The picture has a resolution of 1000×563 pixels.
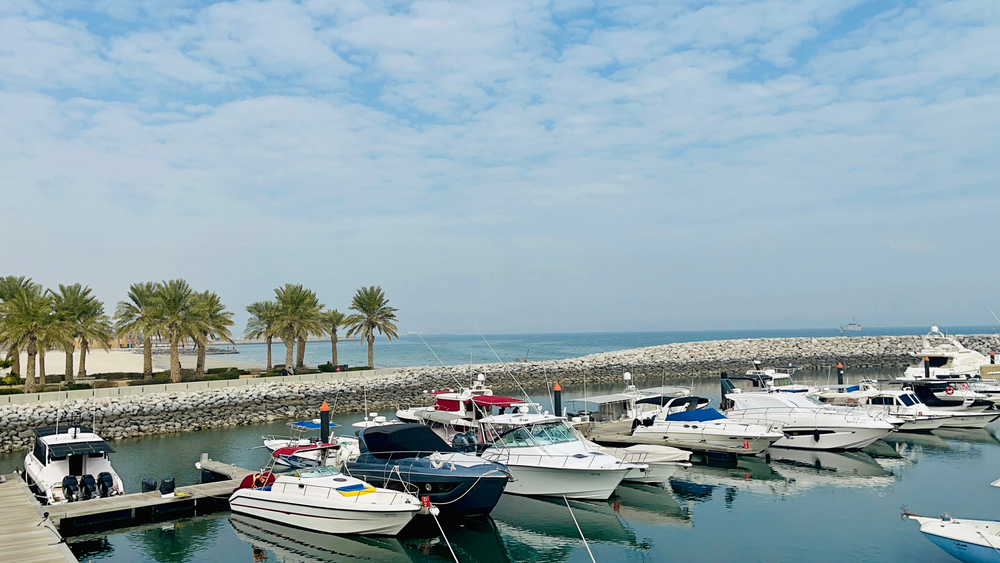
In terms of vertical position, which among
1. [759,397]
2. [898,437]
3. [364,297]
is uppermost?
[364,297]

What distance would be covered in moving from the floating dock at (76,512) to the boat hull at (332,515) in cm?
267

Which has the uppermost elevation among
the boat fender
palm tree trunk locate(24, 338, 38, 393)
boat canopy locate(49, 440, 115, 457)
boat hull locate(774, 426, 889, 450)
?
palm tree trunk locate(24, 338, 38, 393)

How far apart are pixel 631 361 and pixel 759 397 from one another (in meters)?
42.5

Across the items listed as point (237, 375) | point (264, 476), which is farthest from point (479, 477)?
point (237, 375)

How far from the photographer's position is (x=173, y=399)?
38062 mm

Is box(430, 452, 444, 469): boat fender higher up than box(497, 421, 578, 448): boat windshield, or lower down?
lower down

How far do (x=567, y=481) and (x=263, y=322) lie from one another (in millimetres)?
45584

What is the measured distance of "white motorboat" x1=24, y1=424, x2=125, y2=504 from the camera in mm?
20781

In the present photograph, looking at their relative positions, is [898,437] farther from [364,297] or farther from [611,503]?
[364,297]

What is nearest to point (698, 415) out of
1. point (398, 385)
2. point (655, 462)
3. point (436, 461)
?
point (655, 462)

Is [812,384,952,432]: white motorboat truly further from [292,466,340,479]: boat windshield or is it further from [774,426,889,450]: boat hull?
[292,466,340,479]: boat windshield

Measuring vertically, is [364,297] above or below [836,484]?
above

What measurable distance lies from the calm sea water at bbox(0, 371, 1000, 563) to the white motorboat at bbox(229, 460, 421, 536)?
15.3 inches

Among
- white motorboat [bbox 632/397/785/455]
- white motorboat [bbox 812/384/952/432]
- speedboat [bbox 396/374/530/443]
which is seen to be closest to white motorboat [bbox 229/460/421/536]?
speedboat [bbox 396/374/530/443]
